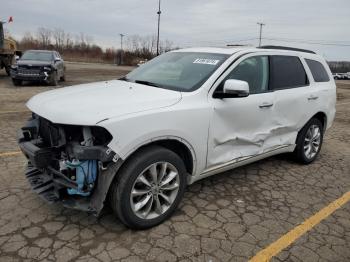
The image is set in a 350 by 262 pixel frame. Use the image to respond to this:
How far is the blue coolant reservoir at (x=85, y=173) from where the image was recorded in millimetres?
2967

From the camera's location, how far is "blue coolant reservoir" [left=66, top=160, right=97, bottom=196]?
2.97 metres

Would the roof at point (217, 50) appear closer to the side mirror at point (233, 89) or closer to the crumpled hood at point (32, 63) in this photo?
the side mirror at point (233, 89)

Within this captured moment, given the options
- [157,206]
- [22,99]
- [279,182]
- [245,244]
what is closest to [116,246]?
[157,206]

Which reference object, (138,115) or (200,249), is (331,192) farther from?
(138,115)

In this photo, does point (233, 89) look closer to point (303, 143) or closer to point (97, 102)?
point (97, 102)

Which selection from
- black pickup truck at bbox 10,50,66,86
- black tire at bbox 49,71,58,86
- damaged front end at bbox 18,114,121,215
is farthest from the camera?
black tire at bbox 49,71,58,86

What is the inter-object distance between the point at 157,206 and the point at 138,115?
37.3 inches

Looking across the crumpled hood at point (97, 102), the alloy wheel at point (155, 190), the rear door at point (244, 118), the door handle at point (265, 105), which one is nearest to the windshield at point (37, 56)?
the crumpled hood at point (97, 102)

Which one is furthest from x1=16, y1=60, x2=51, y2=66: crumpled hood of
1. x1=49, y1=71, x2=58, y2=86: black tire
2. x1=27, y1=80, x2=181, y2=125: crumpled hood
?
x1=27, y1=80, x2=181, y2=125: crumpled hood

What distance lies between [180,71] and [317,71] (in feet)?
8.40

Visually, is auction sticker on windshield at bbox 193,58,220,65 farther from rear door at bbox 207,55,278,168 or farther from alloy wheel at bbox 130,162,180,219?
alloy wheel at bbox 130,162,180,219

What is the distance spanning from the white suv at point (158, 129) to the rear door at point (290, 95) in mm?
22

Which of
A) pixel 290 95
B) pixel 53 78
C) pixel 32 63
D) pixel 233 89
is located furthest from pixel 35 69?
pixel 233 89

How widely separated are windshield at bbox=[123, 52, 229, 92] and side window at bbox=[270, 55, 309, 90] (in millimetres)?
879
